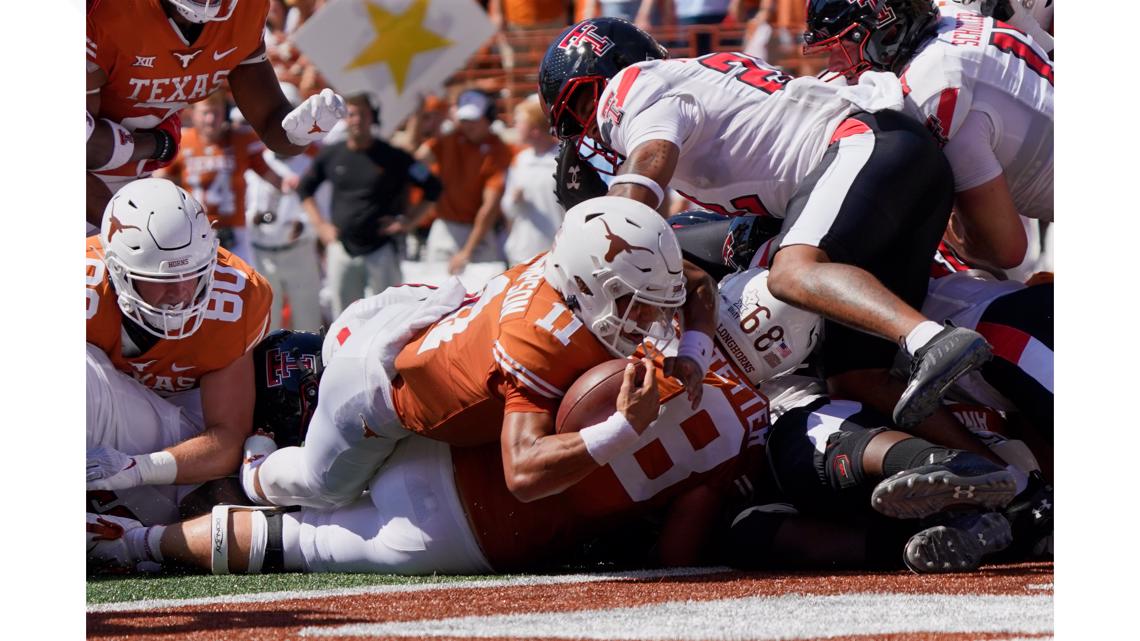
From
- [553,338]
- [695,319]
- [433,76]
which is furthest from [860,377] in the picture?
[433,76]

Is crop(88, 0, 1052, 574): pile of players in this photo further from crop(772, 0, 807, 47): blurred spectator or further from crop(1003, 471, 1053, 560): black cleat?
crop(772, 0, 807, 47): blurred spectator

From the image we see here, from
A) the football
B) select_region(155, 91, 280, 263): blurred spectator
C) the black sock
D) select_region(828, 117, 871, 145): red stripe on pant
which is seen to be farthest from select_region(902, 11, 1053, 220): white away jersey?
select_region(155, 91, 280, 263): blurred spectator

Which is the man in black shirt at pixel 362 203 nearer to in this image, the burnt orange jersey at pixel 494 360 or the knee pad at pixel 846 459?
the burnt orange jersey at pixel 494 360

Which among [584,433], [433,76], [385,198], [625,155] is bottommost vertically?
[385,198]

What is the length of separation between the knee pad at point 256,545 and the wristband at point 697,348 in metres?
1.28

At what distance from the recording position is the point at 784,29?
33.7 ft

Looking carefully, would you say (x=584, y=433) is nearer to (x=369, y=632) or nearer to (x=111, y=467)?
(x=369, y=632)

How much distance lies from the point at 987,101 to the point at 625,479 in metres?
1.74

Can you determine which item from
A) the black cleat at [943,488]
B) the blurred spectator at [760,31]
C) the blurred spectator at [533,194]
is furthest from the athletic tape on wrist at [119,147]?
the blurred spectator at [760,31]

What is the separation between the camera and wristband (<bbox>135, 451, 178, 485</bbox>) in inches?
177

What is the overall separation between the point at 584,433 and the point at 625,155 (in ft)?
4.41

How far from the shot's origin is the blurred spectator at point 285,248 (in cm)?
977

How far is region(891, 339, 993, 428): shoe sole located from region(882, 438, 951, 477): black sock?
0.19 feet

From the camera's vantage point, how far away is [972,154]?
4.70 metres
